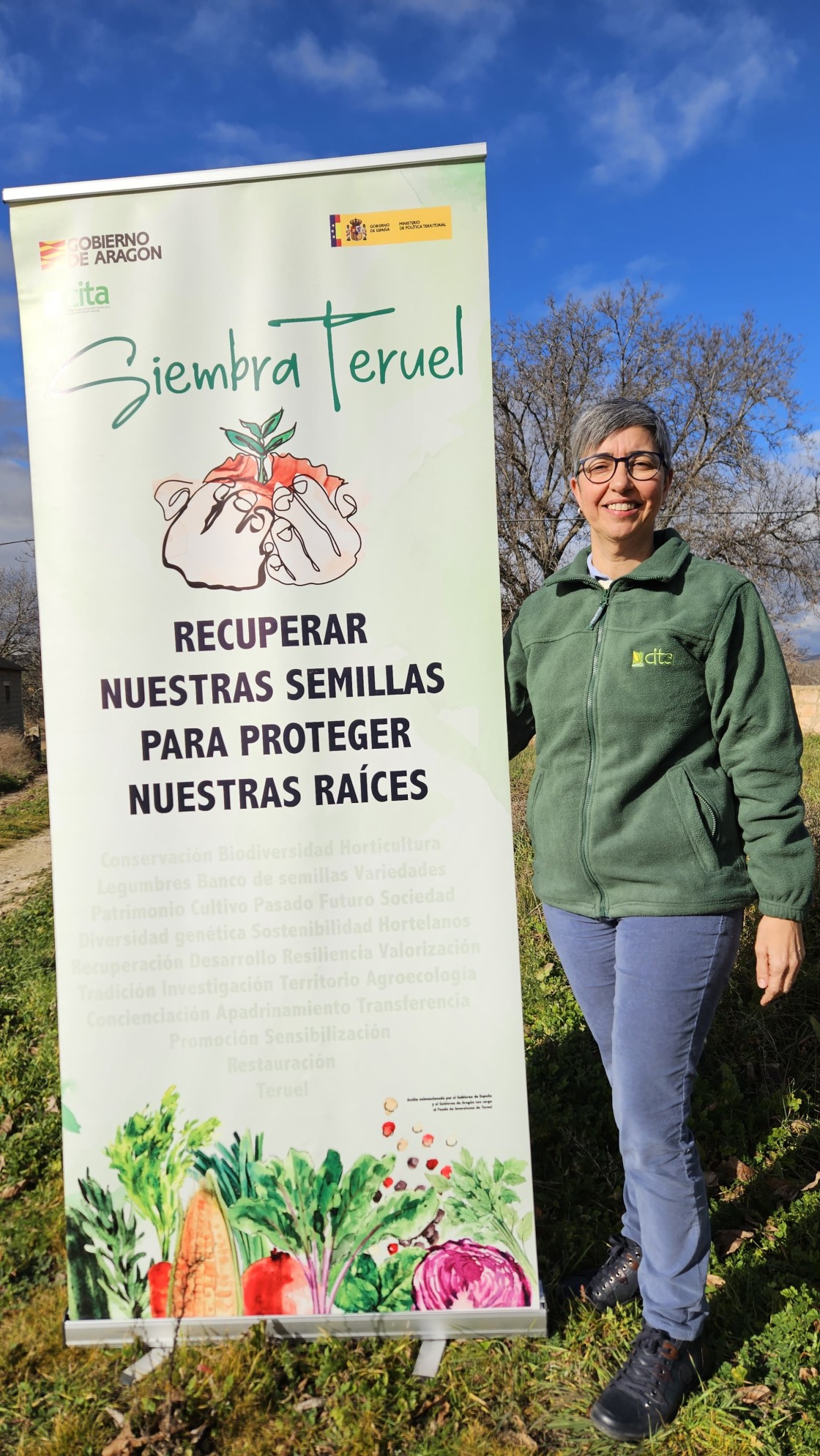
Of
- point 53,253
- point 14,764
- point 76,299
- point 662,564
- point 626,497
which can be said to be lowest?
point 14,764

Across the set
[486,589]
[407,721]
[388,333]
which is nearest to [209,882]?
[407,721]

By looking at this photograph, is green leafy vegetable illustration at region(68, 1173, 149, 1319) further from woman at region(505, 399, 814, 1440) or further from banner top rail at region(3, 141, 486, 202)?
banner top rail at region(3, 141, 486, 202)

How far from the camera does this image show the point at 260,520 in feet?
8.05

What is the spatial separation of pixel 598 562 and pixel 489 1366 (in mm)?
2156

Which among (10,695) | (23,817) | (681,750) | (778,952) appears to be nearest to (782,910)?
(778,952)

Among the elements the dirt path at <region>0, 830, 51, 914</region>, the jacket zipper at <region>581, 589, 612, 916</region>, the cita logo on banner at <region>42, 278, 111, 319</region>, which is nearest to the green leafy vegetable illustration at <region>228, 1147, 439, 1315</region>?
the jacket zipper at <region>581, 589, 612, 916</region>

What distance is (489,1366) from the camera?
2434mm

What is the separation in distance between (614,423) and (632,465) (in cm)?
12

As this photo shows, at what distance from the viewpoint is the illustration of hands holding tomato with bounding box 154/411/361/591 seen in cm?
245

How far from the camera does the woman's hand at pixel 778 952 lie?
2217mm

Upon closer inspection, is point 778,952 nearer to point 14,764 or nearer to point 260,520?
point 260,520

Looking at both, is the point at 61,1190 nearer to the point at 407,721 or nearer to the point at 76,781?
the point at 76,781

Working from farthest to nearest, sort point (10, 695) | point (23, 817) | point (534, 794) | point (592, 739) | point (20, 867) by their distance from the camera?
point (10, 695) → point (23, 817) → point (20, 867) → point (534, 794) → point (592, 739)

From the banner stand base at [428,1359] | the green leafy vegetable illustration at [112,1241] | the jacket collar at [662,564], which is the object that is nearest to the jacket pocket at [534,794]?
the jacket collar at [662,564]
